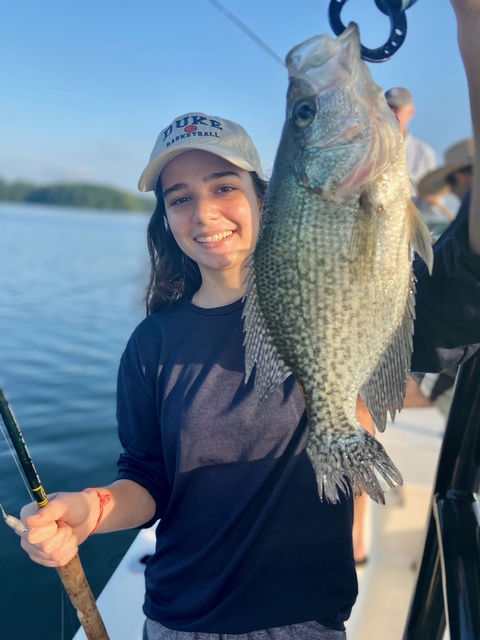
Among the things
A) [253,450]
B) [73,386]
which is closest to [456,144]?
[253,450]

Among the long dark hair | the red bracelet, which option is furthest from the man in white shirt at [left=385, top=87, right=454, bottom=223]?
the red bracelet

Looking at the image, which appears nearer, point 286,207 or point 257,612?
point 286,207

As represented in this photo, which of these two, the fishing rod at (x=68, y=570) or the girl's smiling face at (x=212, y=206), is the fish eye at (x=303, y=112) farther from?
the fishing rod at (x=68, y=570)

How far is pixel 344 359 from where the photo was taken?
1153 mm

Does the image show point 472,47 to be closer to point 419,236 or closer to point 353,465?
point 419,236

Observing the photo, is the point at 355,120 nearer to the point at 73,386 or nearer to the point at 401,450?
the point at 401,450

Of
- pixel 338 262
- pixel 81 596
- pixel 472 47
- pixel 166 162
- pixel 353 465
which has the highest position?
pixel 472 47

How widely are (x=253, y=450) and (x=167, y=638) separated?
0.64 meters

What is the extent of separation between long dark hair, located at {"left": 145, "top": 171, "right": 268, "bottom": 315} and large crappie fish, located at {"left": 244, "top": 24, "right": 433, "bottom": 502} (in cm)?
58

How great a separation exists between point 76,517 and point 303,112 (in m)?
1.21

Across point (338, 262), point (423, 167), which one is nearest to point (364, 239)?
point (338, 262)

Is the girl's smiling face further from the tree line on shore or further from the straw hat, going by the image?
the tree line on shore

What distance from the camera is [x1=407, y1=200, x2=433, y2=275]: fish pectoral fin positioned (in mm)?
1033

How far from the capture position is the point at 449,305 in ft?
3.68
